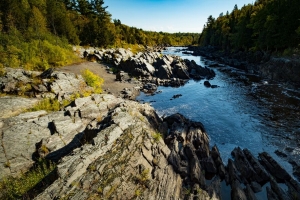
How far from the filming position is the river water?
65.4 ft

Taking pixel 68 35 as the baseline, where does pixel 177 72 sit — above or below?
below

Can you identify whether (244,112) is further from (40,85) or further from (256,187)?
(40,85)

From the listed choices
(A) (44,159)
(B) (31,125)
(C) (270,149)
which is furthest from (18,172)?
(C) (270,149)

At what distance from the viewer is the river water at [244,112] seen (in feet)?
65.4

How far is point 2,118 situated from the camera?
14359 millimetres

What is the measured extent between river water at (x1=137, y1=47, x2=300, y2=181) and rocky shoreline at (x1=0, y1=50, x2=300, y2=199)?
9.77 feet

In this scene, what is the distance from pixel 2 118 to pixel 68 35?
58.0 metres

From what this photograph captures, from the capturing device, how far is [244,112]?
1127 inches

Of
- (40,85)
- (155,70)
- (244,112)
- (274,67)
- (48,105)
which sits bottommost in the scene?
(244,112)

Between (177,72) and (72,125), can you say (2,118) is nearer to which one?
(72,125)

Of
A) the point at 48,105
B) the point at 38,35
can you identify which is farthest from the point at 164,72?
the point at 48,105

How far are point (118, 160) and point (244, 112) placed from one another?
25614 millimetres

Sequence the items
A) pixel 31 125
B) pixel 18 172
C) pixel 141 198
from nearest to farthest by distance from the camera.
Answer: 1. pixel 141 198
2. pixel 18 172
3. pixel 31 125

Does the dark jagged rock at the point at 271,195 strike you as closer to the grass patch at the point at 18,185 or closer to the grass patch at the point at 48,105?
the grass patch at the point at 18,185
